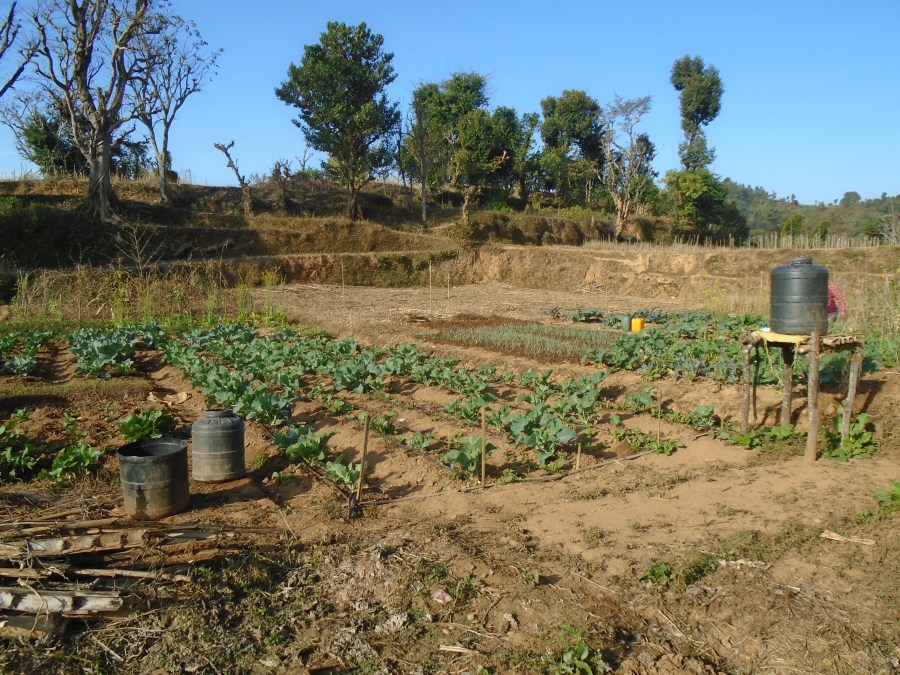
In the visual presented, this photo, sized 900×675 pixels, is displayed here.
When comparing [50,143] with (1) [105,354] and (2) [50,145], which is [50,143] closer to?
(2) [50,145]

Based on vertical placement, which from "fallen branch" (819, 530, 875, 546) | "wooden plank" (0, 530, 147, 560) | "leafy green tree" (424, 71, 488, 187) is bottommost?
"fallen branch" (819, 530, 875, 546)

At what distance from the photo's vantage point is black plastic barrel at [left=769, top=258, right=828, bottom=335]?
17.3 ft

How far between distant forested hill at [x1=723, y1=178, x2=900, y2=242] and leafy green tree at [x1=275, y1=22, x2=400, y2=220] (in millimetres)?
19617

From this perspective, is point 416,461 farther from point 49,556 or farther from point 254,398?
point 49,556

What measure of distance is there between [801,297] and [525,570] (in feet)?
11.2

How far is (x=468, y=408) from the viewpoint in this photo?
6.55 metres

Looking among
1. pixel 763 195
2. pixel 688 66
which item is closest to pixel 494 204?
pixel 688 66

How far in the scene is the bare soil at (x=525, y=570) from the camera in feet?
9.41

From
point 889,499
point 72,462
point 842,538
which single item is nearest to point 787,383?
point 889,499

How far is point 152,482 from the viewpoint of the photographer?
4.51 m

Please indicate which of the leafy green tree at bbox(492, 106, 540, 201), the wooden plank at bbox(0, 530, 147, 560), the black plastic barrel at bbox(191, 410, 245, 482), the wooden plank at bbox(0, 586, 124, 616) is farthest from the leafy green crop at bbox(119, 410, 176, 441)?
the leafy green tree at bbox(492, 106, 540, 201)

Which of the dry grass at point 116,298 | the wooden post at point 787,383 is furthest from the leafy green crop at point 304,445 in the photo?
the dry grass at point 116,298

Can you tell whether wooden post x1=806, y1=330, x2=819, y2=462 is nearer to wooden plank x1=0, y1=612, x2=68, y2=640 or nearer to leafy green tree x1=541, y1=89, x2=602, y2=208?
wooden plank x1=0, y1=612, x2=68, y2=640

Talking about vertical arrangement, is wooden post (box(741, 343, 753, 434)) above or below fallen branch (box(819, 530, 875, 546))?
above
